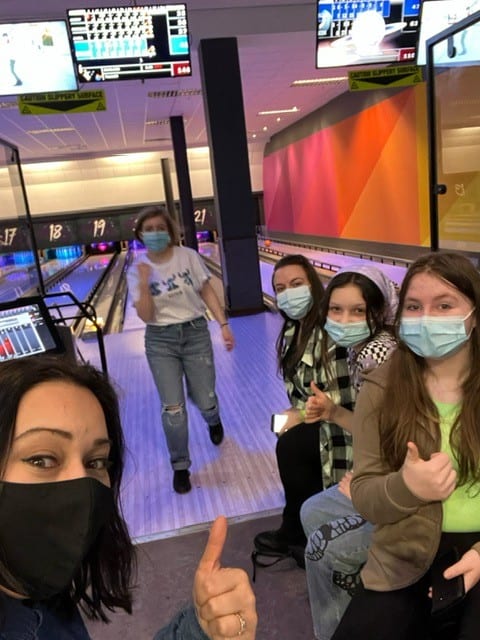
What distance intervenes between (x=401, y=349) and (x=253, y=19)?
6.01m

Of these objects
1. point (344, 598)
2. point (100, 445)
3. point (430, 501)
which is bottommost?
point (344, 598)

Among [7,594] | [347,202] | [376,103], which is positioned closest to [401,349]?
[7,594]

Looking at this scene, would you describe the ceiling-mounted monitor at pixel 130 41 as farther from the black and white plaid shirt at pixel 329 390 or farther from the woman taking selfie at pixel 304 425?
the black and white plaid shirt at pixel 329 390

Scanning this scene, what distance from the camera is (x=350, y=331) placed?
2.02m

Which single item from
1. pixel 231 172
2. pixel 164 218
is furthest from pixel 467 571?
pixel 231 172

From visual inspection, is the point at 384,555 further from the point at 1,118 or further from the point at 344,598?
the point at 1,118

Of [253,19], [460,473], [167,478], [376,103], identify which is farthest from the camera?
[376,103]

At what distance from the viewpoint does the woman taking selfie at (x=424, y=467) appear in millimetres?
1274

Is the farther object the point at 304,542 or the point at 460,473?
the point at 304,542

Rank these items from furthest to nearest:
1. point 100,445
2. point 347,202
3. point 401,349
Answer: point 347,202 → point 401,349 → point 100,445

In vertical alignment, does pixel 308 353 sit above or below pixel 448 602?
above

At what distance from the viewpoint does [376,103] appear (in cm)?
1073

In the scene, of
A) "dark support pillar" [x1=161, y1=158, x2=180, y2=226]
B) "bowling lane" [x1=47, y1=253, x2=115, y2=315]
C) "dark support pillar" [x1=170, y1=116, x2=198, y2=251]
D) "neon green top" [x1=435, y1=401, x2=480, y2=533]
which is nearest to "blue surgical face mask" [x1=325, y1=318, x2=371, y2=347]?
"neon green top" [x1=435, y1=401, x2=480, y2=533]

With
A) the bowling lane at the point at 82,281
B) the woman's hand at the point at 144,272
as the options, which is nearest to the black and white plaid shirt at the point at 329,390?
the woman's hand at the point at 144,272
